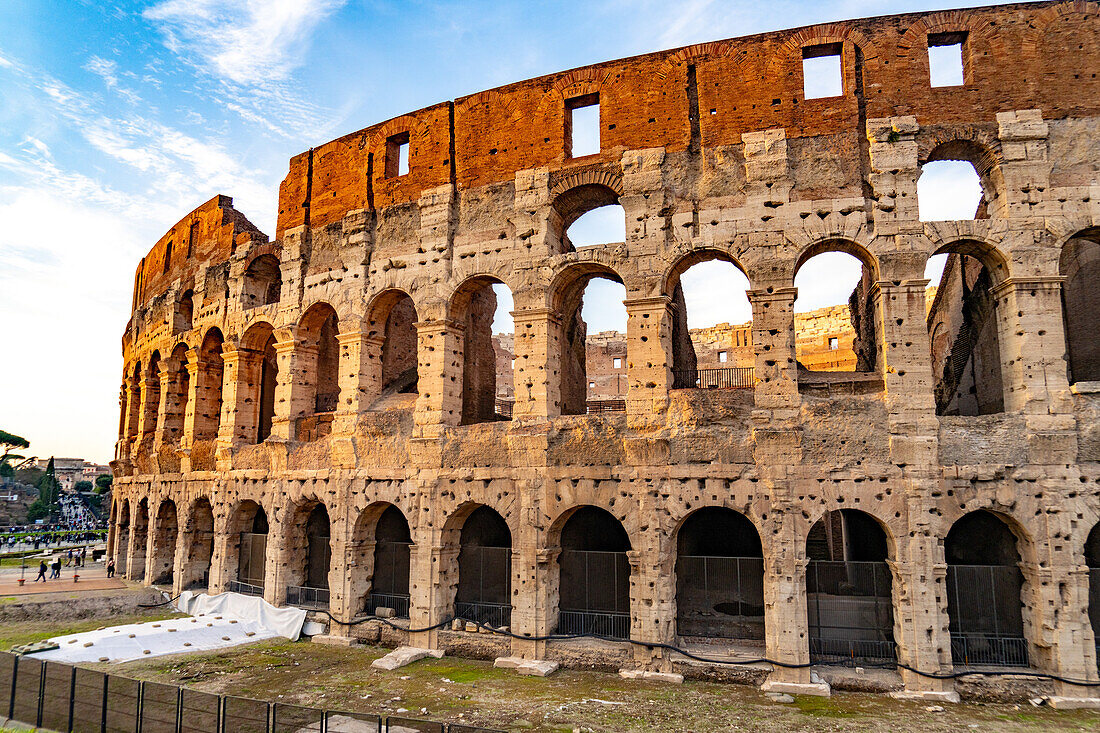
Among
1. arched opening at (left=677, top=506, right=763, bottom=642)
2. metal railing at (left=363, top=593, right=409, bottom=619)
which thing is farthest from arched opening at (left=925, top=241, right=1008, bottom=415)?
metal railing at (left=363, top=593, right=409, bottom=619)

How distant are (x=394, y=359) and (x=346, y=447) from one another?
4.31m

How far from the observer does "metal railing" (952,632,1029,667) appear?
1161 centimetres

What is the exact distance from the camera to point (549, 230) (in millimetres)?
14562

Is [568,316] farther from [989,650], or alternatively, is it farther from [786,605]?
[989,650]

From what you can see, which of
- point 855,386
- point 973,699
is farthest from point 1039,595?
point 855,386

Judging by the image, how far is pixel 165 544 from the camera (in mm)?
21766

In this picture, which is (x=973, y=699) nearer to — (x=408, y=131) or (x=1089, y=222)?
Result: (x=1089, y=222)

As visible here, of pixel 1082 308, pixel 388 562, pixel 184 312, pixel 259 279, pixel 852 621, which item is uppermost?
pixel 259 279

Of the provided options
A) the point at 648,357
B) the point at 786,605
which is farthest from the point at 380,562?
the point at 786,605

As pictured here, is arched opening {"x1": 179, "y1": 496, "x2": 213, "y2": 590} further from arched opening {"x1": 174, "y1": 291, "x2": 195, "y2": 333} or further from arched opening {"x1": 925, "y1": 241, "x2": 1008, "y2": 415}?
Result: arched opening {"x1": 925, "y1": 241, "x2": 1008, "y2": 415}

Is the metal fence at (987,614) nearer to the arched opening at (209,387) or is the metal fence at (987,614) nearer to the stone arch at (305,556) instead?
the stone arch at (305,556)

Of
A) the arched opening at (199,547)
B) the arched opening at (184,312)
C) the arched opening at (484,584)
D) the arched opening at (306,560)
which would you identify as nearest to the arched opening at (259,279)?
→ the arched opening at (184,312)

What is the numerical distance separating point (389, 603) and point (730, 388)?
30.6ft

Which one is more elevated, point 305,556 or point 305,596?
point 305,556
